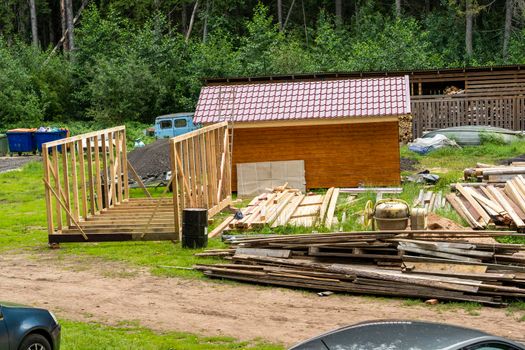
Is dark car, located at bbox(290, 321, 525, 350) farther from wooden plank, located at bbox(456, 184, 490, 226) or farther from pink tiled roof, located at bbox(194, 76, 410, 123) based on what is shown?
pink tiled roof, located at bbox(194, 76, 410, 123)

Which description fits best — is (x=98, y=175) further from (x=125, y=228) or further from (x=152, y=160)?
(x=152, y=160)

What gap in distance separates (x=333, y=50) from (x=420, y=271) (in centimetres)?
4310

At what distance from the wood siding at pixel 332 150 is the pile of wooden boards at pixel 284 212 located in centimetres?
389

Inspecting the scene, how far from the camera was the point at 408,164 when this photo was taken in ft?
108

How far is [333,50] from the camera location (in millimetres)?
57219

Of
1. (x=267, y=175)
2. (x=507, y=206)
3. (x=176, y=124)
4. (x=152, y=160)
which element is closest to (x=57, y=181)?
(x=267, y=175)

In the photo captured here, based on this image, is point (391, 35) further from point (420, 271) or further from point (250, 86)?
point (420, 271)

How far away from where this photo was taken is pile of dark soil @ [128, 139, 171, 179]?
3086 centimetres

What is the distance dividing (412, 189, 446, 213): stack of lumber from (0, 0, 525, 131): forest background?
26122mm

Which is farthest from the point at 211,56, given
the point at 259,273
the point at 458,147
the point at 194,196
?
the point at 259,273

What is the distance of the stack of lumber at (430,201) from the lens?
2199cm

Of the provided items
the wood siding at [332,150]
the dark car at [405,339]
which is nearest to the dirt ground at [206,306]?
the dark car at [405,339]

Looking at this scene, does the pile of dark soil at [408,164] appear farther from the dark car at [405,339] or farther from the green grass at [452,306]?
the dark car at [405,339]

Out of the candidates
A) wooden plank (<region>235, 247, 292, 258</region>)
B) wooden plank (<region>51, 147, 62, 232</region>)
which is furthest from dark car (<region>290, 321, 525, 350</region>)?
wooden plank (<region>51, 147, 62, 232</region>)
